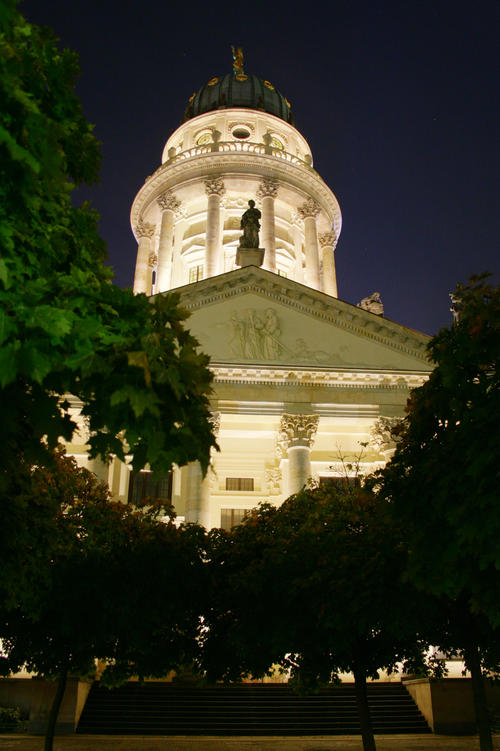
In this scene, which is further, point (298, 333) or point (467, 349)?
point (298, 333)

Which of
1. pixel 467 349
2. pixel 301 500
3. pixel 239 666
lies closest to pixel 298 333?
pixel 301 500

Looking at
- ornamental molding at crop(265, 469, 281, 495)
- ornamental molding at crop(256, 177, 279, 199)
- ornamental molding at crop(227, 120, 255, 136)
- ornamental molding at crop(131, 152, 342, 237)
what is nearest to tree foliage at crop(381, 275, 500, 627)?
ornamental molding at crop(265, 469, 281, 495)

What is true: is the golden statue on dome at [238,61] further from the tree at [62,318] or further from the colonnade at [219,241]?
the tree at [62,318]

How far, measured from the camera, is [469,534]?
7.99 meters

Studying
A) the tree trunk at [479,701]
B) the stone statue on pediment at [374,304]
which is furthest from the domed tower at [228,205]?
the tree trunk at [479,701]

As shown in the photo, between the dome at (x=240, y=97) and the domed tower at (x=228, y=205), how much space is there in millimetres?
1561

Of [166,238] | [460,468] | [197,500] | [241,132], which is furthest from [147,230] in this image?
[460,468]

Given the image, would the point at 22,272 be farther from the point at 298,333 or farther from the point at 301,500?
the point at 298,333

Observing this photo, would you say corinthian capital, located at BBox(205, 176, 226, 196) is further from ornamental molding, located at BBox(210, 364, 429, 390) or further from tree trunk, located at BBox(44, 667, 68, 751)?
tree trunk, located at BBox(44, 667, 68, 751)

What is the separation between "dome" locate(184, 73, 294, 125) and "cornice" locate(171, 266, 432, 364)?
38.5 metres

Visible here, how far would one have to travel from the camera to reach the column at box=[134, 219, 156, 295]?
56.5 meters

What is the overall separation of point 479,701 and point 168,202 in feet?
159

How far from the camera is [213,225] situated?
51.6 m

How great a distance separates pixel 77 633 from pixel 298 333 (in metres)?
17.7
